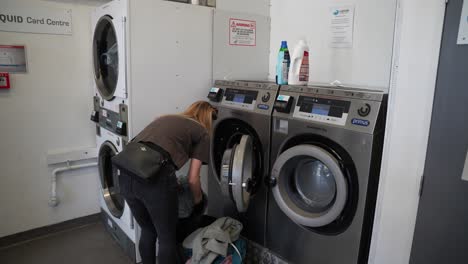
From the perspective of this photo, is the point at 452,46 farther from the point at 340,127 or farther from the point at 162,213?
the point at 162,213

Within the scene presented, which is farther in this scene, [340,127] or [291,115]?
[291,115]

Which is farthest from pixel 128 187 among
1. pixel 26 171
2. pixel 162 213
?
pixel 26 171

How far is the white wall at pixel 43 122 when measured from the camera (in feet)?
8.65

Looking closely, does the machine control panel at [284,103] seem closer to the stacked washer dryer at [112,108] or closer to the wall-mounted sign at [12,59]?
the stacked washer dryer at [112,108]

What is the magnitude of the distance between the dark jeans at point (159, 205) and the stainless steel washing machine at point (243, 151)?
0.31 meters

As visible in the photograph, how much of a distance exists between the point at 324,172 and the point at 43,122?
2.35 meters

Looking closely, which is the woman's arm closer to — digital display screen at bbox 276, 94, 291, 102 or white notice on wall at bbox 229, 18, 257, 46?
digital display screen at bbox 276, 94, 291, 102

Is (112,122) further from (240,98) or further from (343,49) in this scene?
(343,49)

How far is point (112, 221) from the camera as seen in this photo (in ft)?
9.15

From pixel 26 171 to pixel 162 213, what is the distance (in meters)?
1.64

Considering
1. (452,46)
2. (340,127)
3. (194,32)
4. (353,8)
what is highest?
(353,8)

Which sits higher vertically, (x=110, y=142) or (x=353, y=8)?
(x=353, y=8)

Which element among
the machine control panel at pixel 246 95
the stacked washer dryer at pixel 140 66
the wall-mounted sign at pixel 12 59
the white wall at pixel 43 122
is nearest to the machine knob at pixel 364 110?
the machine control panel at pixel 246 95

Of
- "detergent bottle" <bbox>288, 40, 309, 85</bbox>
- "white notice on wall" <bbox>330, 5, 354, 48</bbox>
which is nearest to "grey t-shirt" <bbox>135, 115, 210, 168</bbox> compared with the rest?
"detergent bottle" <bbox>288, 40, 309, 85</bbox>
